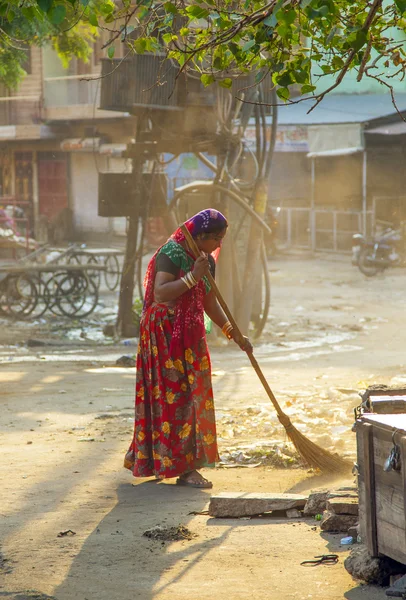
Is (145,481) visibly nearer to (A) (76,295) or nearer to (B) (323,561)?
(B) (323,561)

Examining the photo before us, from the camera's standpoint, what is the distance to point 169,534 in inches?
176

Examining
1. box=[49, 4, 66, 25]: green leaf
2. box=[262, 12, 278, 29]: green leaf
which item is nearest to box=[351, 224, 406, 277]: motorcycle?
box=[262, 12, 278, 29]: green leaf

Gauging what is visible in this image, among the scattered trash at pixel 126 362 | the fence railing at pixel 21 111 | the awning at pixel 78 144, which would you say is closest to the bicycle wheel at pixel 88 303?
the scattered trash at pixel 126 362

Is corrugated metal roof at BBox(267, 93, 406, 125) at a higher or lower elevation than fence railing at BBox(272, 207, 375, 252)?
higher

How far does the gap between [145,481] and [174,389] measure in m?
0.67

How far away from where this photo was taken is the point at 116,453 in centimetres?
627

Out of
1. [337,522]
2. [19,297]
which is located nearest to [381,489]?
[337,522]

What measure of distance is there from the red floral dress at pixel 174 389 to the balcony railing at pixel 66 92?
25.2 m

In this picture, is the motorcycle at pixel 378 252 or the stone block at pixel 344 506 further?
the motorcycle at pixel 378 252

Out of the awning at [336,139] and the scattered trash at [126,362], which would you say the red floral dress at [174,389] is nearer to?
the scattered trash at [126,362]

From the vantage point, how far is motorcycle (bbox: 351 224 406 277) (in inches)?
781

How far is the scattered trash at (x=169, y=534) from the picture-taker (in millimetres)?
4438

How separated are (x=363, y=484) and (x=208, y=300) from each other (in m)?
2.15

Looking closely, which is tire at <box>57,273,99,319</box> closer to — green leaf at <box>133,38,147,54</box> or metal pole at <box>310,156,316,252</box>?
metal pole at <box>310,156,316,252</box>
